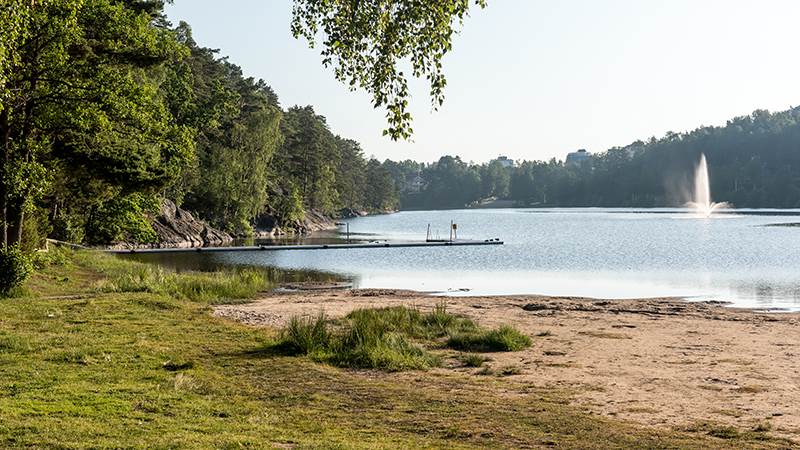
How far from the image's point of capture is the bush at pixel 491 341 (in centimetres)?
1672

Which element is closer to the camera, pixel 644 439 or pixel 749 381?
pixel 644 439

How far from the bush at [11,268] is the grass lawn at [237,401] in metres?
3.31

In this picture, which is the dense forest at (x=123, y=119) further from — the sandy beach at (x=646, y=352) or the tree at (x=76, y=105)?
the sandy beach at (x=646, y=352)

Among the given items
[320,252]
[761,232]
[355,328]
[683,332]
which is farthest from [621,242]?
[355,328]

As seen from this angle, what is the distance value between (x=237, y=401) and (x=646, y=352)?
9.32 metres

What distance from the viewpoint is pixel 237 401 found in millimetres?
10758

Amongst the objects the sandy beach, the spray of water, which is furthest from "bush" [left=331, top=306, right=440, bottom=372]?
the spray of water

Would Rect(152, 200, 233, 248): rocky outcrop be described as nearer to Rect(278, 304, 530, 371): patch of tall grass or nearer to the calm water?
the calm water

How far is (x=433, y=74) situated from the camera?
337 inches

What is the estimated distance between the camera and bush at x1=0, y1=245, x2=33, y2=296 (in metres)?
20.1

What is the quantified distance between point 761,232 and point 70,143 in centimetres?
6742

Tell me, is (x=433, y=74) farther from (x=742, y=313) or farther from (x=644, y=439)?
(x=742, y=313)

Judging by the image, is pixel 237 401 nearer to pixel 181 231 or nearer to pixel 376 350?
pixel 376 350

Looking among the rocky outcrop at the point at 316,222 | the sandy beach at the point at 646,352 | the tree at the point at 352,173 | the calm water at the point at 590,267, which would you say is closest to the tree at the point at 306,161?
the rocky outcrop at the point at 316,222
